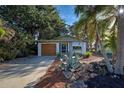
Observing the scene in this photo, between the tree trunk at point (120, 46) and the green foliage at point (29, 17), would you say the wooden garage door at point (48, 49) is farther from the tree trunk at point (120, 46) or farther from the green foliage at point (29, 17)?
the tree trunk at point (120, 46)

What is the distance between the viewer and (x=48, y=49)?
96.1 ft

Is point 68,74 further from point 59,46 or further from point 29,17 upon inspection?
point 59,46

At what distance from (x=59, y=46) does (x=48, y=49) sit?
1.52 meters

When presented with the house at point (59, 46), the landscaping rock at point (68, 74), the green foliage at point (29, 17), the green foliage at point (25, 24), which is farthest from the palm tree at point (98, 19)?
the house at point (59, 46)

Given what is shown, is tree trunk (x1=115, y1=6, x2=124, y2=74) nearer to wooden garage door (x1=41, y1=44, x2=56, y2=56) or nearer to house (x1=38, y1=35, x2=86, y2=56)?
house (x1=38, y1=35, x2=86, y2=56)

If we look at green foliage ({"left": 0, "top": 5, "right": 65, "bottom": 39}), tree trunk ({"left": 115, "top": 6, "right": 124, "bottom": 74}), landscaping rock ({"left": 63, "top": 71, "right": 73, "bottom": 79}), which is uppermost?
green foliage ({"left": 0, "top": 5, "right": 65, "bottom": 39})

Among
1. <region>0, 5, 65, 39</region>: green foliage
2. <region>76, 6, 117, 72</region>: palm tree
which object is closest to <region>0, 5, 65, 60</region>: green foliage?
<region>0, 5, 65, 39</region>: green foliage

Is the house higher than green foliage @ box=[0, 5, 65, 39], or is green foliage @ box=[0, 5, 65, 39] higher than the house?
green foliage @ box=[0, 5, 65, 39]

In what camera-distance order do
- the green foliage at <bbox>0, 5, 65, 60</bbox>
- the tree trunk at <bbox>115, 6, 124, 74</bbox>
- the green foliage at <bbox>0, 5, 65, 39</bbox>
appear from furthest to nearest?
the green foliage at <bbox>0, 5, 65, 39</bbox> < the green foliage at <bbox>0, 5, 65, 60</bbox> < the tree trunk at <bbox>115, 6, 124, 74</bbox>

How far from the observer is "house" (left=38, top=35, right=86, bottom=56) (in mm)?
27797

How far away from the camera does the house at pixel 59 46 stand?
27.8 metres

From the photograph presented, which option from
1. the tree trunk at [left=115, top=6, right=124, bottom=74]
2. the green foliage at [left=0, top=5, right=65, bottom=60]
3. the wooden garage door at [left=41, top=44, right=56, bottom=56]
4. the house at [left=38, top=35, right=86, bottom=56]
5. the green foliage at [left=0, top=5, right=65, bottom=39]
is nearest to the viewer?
the tree trunk at [left=115, top=6, right=124, bottom=74]

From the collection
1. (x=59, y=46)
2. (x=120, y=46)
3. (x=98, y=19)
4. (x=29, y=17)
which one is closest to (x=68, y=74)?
(x=120, y=46)
